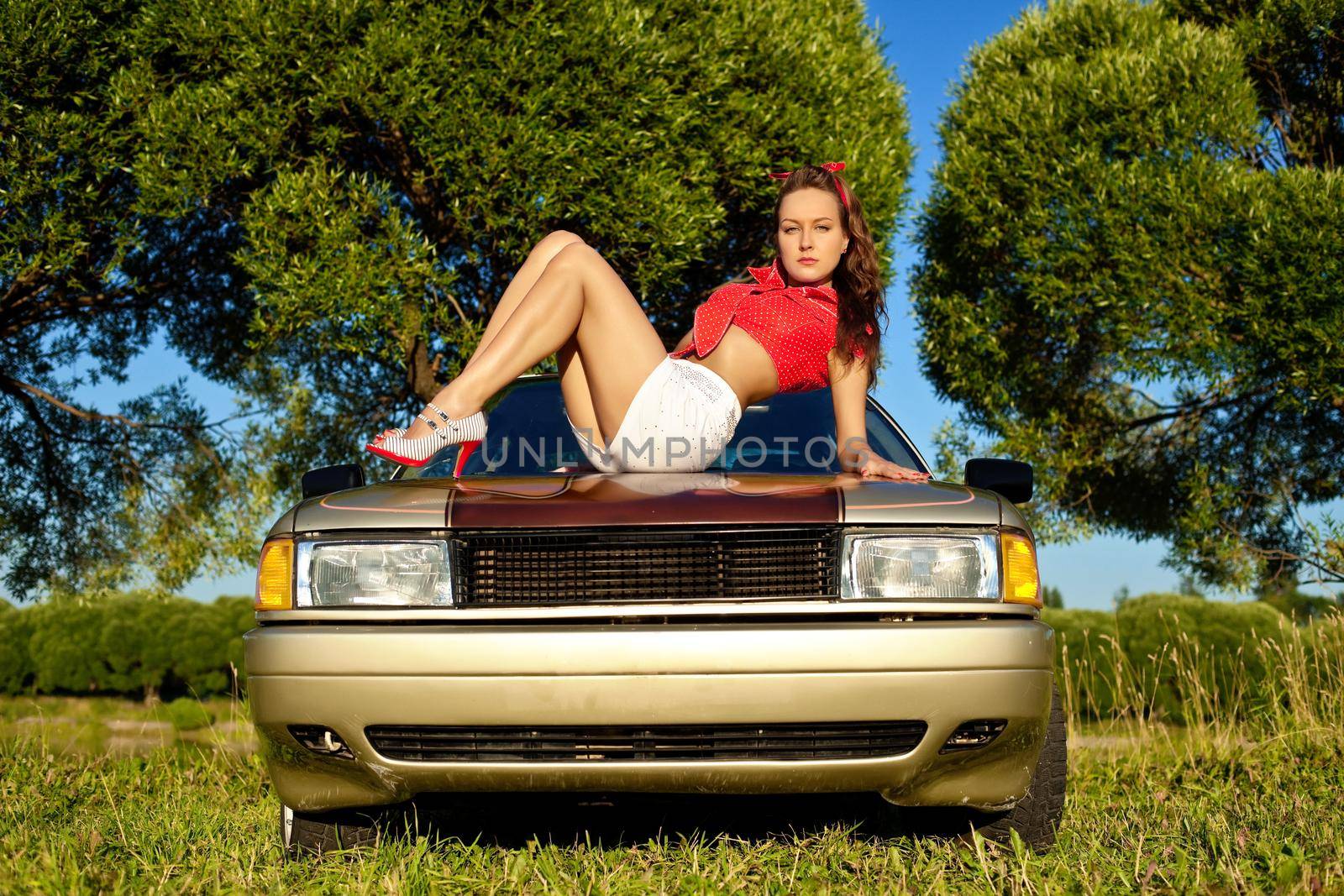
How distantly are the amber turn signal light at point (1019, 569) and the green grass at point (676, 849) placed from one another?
2.16ft

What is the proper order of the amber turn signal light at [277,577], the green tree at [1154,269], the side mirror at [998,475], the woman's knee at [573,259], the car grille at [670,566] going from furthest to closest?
1. the green tree at [1154,269]
2. the side mirror at [998,475]
3. the woman's knee at [573,259]
4. the amber turn signal light at [277,577]
5. the car grille at [670,566]

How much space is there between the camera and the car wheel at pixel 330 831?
2828mm

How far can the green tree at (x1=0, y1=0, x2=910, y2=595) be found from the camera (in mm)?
8078

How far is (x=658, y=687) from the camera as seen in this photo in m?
2.29

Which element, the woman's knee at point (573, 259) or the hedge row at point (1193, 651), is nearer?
the woman's knee at point (573, 259)

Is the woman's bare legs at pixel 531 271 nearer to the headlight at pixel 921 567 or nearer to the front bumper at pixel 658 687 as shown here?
the front bumper at pixel 658 687

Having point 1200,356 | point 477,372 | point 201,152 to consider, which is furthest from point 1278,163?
point 477,372

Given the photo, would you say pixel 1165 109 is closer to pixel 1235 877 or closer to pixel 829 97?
pixel 829 97

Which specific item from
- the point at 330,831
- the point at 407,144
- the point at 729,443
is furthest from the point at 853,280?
the point at 407,144

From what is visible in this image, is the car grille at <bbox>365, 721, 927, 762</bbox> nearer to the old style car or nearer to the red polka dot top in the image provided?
the old style car

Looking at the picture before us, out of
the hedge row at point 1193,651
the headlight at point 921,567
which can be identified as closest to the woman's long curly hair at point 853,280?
the headlight at point 921,567

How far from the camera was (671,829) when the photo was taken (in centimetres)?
353

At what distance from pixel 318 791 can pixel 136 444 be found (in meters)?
10.1

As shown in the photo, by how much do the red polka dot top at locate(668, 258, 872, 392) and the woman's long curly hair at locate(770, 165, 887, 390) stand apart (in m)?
0.03
